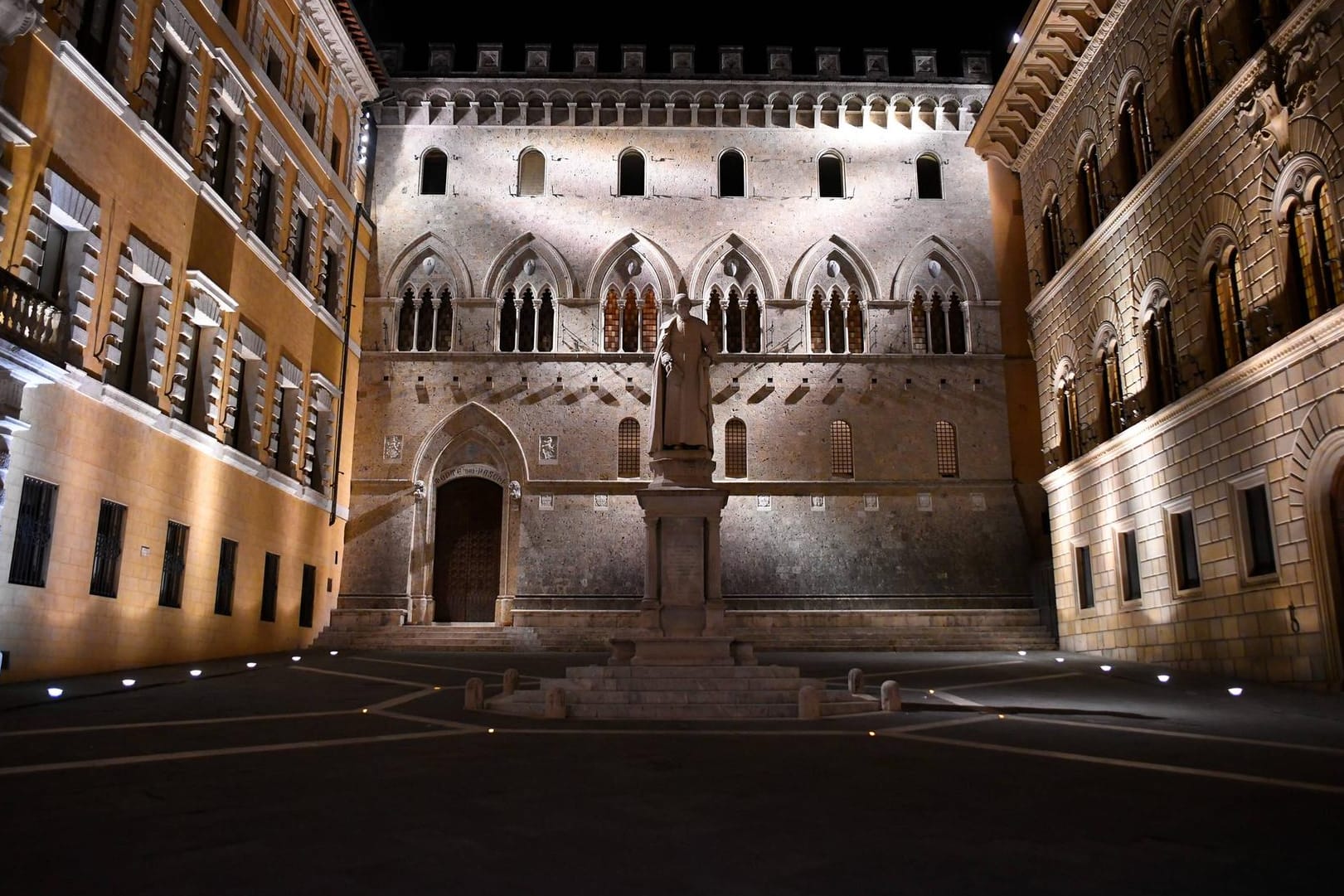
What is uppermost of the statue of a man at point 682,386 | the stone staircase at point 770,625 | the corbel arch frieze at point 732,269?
the corbel arch frieze at point 732,269

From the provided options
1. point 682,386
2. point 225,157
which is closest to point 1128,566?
point 682,386

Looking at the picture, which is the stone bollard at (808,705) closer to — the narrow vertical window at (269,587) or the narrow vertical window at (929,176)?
the narrow vertical window at (269,587)

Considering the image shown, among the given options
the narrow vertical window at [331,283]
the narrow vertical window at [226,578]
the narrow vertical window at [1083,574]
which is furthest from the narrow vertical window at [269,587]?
the narrow vertical window at [1083,574]

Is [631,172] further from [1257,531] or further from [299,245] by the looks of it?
[1257,531]

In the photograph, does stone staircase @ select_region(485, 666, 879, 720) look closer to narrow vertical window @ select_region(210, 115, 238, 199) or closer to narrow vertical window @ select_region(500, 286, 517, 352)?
narrow vertical window @ select_region(210, 115, 238, 199)

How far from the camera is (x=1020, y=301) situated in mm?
31703

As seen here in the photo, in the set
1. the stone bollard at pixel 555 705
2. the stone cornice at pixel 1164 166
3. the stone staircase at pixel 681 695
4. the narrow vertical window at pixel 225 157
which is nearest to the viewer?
the stone bollard at pixel 555 705

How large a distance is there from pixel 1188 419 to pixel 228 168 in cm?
1932

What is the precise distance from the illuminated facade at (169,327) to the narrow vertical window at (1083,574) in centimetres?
1839

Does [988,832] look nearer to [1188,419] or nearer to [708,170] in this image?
[1188,419]

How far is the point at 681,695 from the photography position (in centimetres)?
1254

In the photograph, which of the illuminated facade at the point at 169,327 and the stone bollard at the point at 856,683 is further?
the illuminated facade at the point at 169,327

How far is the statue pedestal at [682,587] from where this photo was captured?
45.6 feet

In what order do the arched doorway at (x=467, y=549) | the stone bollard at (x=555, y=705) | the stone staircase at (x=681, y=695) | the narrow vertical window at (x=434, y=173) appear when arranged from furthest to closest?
1. the narrow vertical window at (x=434, y=173)
2. the arched doorway at (x=467, y=549)
3. the stone staircase at (x=681, y=695)
4. the stone bollard at (x=555, y=705)
